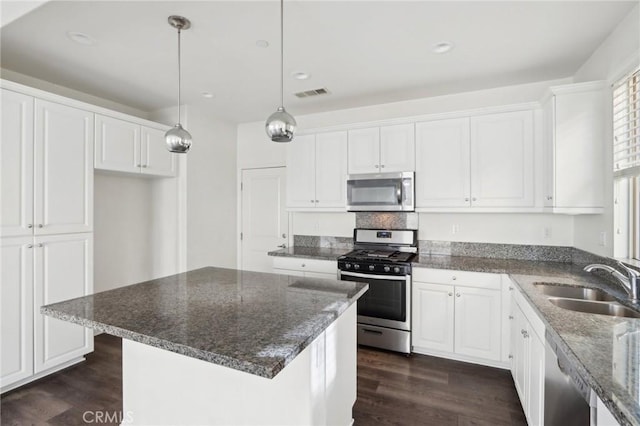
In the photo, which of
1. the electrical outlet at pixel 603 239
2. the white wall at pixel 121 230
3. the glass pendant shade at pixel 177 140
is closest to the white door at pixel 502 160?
the electrical outlet at pixel 603 239

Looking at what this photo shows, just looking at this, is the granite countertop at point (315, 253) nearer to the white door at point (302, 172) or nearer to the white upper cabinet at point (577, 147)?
the white door at point (302, 172)

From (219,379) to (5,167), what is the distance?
241cm

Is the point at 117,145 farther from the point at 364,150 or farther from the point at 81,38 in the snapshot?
the point at 364,150

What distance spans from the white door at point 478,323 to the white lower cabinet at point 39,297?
342cm

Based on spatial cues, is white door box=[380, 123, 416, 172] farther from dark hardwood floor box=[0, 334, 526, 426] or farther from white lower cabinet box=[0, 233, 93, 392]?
white lower cabinet box=[0, 233, 93, 392]

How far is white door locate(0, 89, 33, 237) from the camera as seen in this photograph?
93.5 inches

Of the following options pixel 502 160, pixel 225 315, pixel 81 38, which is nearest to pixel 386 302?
pixel 502 160

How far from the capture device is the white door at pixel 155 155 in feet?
11.4

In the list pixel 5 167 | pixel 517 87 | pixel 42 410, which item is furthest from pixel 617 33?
pixel 42 410

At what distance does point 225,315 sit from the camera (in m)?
1.43

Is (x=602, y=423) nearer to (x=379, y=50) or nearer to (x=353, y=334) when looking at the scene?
(x=353, y=334)

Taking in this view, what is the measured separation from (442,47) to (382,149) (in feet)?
3.88

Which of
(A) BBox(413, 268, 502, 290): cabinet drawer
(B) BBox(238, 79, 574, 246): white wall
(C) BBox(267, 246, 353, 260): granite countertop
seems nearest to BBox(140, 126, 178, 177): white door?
(B) BBox(238, 79, 574, 246): white wall

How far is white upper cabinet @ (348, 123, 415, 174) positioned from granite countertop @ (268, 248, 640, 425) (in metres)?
1.53
